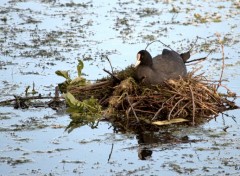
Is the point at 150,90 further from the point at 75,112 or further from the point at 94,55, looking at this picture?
the point at 94,55

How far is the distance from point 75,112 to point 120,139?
1041 mm

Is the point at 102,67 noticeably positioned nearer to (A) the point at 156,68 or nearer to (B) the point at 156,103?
(A) the point at 156,68

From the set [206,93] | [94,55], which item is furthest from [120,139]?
[94,55]

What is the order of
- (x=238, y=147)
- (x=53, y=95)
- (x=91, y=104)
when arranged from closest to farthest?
(x=238, y=147), (x=91, y=104), (x=53, y=95)

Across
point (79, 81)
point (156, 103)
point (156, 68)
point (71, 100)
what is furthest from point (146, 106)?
point (79, 81)

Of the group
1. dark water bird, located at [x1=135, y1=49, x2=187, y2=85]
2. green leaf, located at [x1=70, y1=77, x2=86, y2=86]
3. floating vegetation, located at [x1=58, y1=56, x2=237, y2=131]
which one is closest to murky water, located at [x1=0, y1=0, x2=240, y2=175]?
floating vegetation, located at [x1=58, y1=56, x2=237, y2=131]

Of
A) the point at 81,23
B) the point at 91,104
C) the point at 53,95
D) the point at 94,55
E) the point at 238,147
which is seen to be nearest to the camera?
the point at 238,147

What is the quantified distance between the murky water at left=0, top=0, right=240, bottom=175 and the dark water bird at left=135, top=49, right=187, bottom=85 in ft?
2.75

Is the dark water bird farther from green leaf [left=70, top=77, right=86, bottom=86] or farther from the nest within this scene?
green leaf [left=70, top=77, right=86, bottom=86]

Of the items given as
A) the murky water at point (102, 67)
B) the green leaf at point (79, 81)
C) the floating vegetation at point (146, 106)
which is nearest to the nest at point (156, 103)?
the floating vegetation at point (146, 106)

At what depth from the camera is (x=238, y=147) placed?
8.32m

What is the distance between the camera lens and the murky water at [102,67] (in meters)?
7.69

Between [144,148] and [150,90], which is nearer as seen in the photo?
[144,148]

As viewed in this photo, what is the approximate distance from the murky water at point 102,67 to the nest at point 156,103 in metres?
0.21
